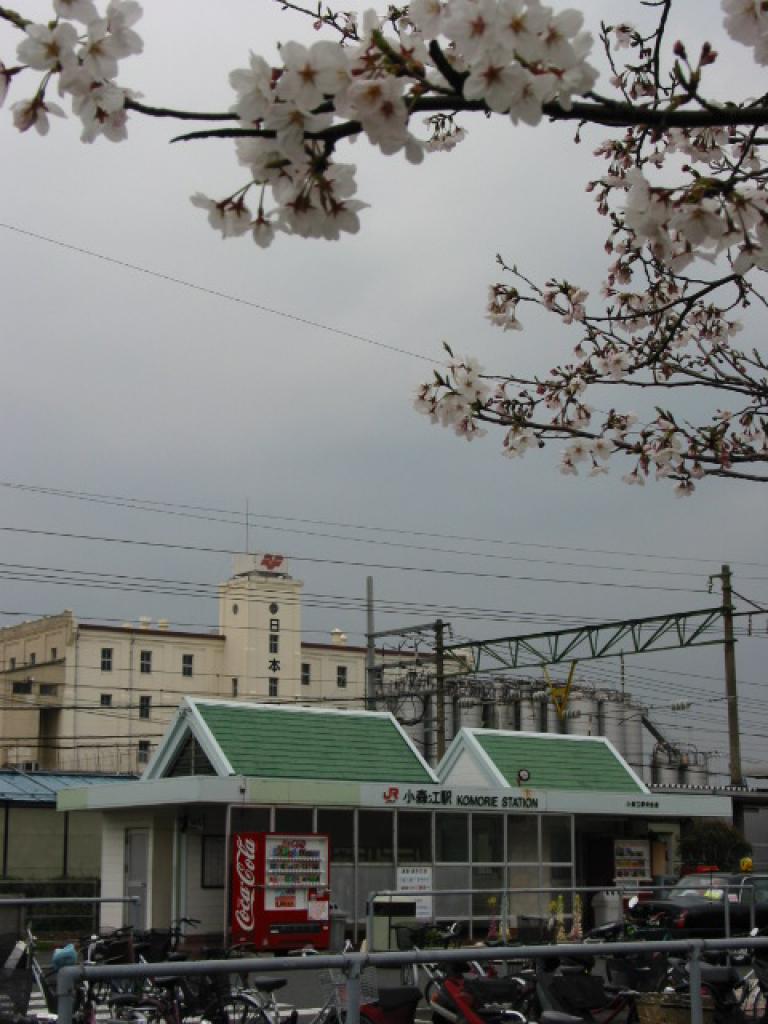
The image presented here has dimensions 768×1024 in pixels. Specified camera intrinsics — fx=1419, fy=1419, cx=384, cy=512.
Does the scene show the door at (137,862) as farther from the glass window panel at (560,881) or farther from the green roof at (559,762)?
the glass window panel at (560,881)

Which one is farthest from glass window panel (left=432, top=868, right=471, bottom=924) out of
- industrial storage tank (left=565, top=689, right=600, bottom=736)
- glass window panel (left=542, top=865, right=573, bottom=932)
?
industrial storage tank (left=565, top=689, right=600, bottom=736)

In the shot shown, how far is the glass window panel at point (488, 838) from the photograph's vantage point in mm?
26406

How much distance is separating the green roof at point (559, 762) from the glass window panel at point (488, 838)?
5.23 ft

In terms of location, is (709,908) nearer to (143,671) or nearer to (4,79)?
(4,79)

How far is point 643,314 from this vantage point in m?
8.55

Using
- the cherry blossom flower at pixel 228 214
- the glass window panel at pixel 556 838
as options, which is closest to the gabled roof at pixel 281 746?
the glass window panel at pixel 556 838

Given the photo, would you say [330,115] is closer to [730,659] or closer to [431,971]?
[431,971]

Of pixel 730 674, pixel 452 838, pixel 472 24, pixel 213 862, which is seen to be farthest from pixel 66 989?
pixel 730 674

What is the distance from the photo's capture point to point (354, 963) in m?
7.35

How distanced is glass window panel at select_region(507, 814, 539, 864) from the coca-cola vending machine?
16.0ft

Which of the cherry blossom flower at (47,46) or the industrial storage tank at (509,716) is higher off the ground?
the industrial storage tank at (509,716)

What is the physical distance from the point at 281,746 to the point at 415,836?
2.98 meters

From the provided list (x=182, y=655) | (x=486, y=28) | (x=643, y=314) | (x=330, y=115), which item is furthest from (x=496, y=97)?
(x=182, y=655)

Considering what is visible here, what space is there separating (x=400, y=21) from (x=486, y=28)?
3.78m
